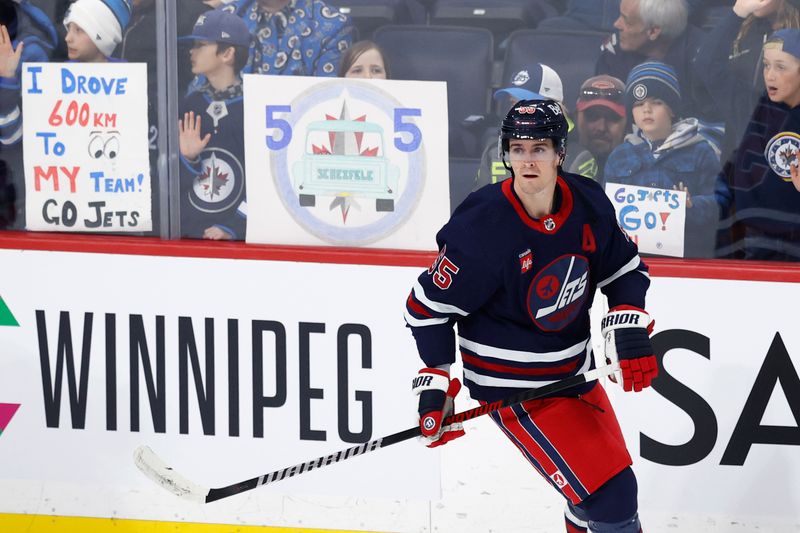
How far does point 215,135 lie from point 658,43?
1.12 meters

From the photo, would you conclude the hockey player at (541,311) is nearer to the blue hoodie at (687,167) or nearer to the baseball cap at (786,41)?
the blue hoodie at (687,167)

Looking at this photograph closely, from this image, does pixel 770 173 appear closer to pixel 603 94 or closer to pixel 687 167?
pixel 687 167

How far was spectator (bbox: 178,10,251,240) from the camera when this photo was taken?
9.68ft

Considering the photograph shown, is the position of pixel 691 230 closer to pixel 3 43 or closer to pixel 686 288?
pixel 686 288

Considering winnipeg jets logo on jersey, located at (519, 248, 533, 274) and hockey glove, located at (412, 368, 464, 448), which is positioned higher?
winnipeg jets logo on jersey, located at (519, 248, 533, 274)

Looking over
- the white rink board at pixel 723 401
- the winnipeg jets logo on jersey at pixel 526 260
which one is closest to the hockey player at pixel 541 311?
the winnipeg jets logo on jersey at pixel 526 260

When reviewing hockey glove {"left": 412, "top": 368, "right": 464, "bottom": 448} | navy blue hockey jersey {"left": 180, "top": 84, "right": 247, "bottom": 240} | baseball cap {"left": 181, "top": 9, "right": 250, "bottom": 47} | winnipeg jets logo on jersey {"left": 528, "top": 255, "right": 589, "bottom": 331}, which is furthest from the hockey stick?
baseball cap {"left": 181, "top": 9, "right": 250, "bottom": 47}

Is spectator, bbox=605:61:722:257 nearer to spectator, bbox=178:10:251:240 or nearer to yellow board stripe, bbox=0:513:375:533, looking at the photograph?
spectator, bbox=178:10:251:240

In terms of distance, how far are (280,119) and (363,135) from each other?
0.70 feet

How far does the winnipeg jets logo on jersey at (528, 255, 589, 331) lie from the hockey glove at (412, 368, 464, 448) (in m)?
0.23

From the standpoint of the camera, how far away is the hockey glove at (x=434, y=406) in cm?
237

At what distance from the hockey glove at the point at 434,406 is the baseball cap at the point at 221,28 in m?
1.04

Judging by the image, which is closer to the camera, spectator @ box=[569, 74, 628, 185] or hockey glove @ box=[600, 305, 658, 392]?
hockey glove @ box=[600, 305, 658, 392]

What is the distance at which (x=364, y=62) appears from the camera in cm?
291
